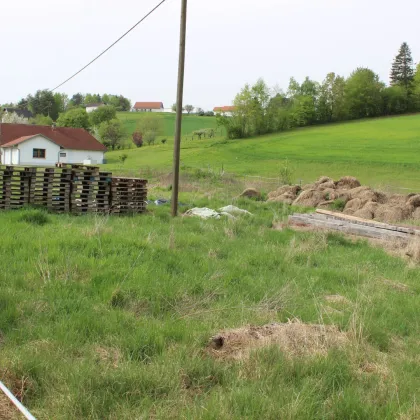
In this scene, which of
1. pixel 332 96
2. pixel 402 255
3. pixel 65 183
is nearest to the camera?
pixel 402 255

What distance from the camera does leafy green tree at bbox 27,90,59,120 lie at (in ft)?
343

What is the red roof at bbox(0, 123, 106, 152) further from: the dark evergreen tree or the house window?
the dark evergreen tree

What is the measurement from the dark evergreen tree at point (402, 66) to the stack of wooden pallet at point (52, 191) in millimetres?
100678

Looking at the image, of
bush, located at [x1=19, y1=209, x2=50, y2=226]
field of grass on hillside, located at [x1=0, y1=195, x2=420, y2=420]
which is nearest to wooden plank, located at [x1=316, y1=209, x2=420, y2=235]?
field of grass on hillside, located at [x1=0, y1=195, x2=420, y2=420]

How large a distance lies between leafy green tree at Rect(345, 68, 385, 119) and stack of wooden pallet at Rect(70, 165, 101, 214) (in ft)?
263

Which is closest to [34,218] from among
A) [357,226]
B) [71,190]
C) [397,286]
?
[71,190]

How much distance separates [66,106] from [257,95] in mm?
65639

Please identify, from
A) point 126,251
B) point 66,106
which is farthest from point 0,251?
point 66,106

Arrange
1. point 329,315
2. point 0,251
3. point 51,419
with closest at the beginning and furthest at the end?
1. point 51,419
2. point 329,315
3. point 0,251

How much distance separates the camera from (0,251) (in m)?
8.11

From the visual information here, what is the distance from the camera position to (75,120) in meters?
93.5

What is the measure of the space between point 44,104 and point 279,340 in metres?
112

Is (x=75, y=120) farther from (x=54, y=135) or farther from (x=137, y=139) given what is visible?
(x=54, y=135)

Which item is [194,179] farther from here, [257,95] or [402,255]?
[257,95]
